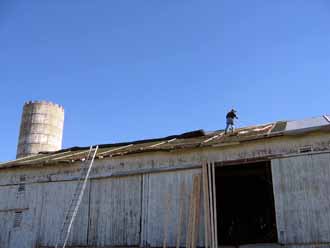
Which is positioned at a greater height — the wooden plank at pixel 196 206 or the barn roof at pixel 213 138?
the barn roof at pixel 213 138

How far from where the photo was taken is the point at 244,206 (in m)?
19.5

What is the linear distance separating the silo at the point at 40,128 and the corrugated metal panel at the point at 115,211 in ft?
43.6

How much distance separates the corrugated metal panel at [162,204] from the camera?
1412 cm

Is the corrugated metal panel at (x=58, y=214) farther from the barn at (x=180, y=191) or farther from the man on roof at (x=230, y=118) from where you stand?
the man on roof at (x=230, y=118)

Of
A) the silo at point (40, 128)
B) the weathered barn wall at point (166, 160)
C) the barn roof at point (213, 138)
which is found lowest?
the weathered barn wall at point (166, 160)

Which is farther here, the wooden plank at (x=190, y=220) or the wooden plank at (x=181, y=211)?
the wooden plank at (x=181, y=211)

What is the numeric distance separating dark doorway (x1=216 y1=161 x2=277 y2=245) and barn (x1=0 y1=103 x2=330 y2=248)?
5 centimetres

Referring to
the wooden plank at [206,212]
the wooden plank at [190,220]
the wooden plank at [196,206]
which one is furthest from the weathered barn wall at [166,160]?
the wooden plank at [190,220]

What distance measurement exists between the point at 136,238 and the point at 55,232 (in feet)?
12.6

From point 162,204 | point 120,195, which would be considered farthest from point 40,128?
point 162,204

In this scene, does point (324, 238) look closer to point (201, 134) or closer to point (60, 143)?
point (201, 134)

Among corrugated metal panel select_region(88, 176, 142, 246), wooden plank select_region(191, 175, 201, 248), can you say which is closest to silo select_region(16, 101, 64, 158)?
corrugated metal panel select_region(88, 176, 142, 246)

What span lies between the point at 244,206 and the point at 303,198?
288 inches

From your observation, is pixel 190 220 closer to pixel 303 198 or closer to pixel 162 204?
pixel 162 204
